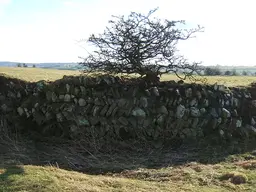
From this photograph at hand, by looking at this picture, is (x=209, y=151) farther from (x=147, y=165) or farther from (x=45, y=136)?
(x=45, y=136)

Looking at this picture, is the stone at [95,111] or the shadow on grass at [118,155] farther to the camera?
the stone at [95,111]

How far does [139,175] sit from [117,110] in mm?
3053

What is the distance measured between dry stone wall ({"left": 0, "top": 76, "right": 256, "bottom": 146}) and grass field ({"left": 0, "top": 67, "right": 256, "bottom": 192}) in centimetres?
98

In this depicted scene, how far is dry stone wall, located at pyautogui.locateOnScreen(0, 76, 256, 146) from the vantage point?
1032 cm

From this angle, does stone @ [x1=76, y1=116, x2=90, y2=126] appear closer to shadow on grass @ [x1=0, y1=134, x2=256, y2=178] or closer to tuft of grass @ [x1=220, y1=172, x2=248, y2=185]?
shadow on grass @ [x1=0, y1=134, x2=256, y2=178]

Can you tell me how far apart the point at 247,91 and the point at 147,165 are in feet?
16.6

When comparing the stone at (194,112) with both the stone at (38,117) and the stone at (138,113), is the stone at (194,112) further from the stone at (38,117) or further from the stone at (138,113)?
the stone at (38,117)

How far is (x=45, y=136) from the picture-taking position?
1044 centimetres

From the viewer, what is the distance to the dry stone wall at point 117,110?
10.3 metres

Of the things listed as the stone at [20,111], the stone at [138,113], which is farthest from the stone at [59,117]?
the stone at [138,113]

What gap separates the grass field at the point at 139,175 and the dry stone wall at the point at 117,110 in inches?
38.7

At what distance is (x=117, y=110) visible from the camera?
10398 millimetres

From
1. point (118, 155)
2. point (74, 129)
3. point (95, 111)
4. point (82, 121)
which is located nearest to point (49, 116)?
point (74, 129)

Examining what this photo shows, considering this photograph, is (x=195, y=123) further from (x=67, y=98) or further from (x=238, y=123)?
(x=67, y=98)
